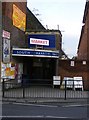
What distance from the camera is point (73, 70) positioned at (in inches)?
1203

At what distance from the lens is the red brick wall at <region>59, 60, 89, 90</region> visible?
30308mm

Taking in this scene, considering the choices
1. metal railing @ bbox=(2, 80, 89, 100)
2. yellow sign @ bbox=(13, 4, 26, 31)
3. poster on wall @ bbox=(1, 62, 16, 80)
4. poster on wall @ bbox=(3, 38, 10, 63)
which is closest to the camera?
metal railing @ bbox=(2, 80, 89, 100)

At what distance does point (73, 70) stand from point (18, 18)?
640 cm

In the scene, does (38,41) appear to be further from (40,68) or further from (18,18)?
(18,18)

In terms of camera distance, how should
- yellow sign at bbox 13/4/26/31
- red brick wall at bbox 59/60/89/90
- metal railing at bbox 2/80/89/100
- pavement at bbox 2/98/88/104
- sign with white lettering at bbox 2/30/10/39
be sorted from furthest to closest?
1. red brick wall at bbox 59/60/89/90
2. yellow sign at bbox 13/4/26/31
3. sign with white lettering at bbox 2/30/10/39
4. metal railing at bbox 2/80/89/100
5. pavement at bbox 2/98/88/104

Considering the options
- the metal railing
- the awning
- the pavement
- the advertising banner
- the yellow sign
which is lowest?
the pavement

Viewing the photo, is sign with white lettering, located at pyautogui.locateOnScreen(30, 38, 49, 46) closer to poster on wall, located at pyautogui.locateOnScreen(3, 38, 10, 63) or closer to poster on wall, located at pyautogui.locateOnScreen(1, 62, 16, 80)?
poster on wall, located at pyautogui.locateOnScreen(1, 62, 16, 80)

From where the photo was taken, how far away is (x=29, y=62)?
35344mm

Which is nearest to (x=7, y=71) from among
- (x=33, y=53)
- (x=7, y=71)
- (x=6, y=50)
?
(x=7, y=71)

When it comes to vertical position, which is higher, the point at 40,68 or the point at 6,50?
the point at 6,50

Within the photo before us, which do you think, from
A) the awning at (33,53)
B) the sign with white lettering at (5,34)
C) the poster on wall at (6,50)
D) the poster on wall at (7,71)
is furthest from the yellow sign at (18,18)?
the poster on wall at (7,71)

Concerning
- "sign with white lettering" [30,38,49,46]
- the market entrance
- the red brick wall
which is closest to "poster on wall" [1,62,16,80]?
the red brick wall

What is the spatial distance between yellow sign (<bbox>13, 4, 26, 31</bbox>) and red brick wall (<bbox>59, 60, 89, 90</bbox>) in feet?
15.8

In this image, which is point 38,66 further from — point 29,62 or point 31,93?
point 31,93
